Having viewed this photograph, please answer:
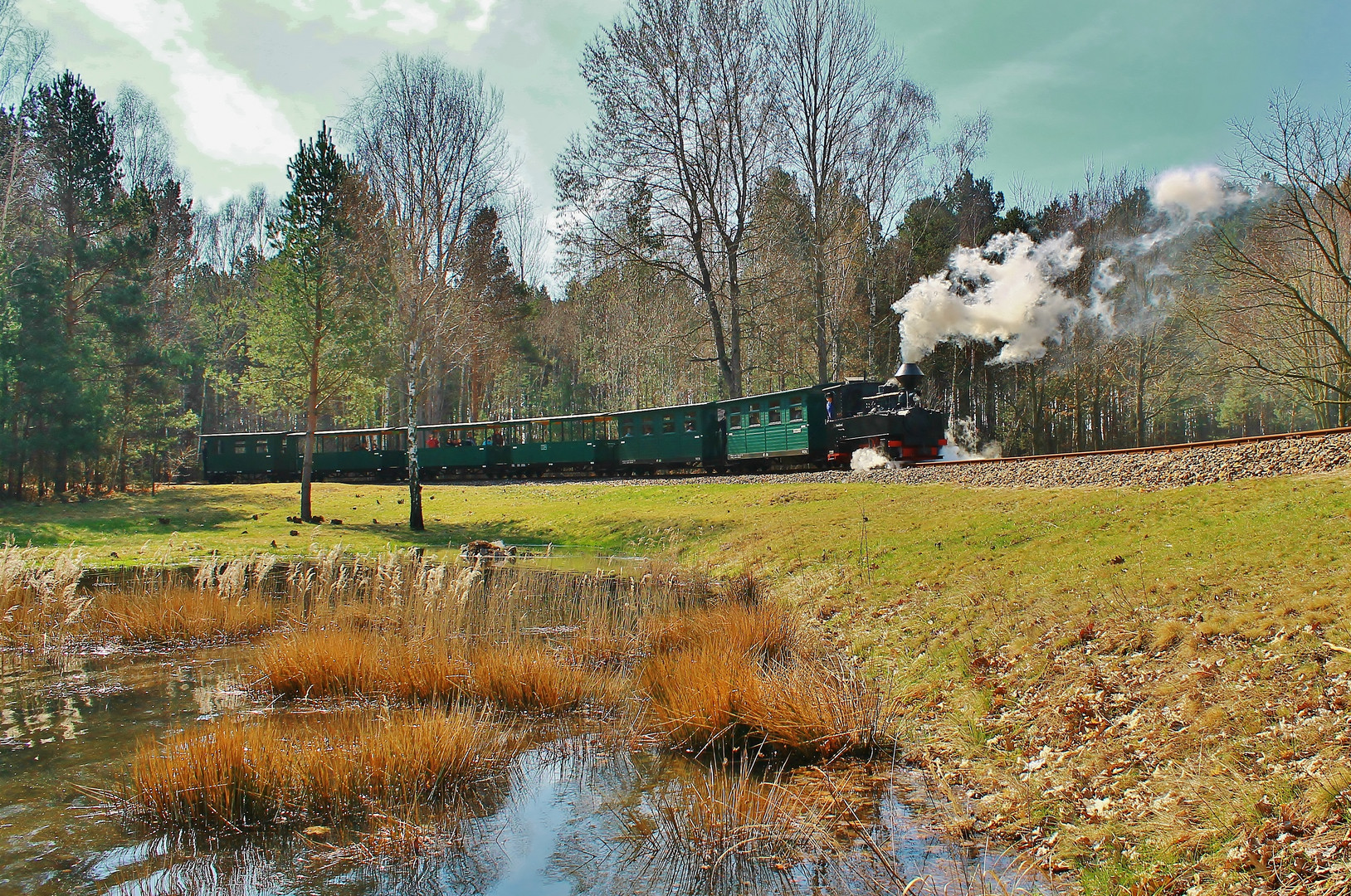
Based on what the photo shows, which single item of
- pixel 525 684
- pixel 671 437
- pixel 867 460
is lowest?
pixel 525 684

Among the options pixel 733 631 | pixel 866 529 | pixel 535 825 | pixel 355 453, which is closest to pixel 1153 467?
pixel 866 529

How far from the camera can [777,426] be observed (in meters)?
23.1

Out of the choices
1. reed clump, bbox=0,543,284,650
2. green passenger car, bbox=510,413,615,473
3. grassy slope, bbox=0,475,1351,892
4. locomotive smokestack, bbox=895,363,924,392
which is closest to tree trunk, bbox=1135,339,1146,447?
locomotive smokestack, bbox=895,363,924,392

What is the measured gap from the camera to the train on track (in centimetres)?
2034

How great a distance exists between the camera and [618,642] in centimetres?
826

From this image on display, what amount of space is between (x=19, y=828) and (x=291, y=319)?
18462mm

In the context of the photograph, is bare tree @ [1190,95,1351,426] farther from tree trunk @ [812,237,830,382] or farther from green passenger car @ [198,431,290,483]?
green passenger car @ [198,431,290,483]

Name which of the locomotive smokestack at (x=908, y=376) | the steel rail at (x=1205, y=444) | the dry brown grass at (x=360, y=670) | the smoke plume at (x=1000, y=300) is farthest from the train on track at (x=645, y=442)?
the dry brown grass at (x=360, y=670)

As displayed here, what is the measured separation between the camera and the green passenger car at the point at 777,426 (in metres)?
22.0

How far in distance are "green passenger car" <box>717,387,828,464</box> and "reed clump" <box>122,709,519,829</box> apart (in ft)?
57.4

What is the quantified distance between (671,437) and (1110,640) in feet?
70.0

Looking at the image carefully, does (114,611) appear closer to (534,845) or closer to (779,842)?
(534,845)

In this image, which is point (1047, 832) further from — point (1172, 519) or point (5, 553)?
point (5, 553)

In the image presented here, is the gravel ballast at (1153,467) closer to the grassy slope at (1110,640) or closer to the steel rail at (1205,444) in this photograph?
the steel rail at (1205,444)
